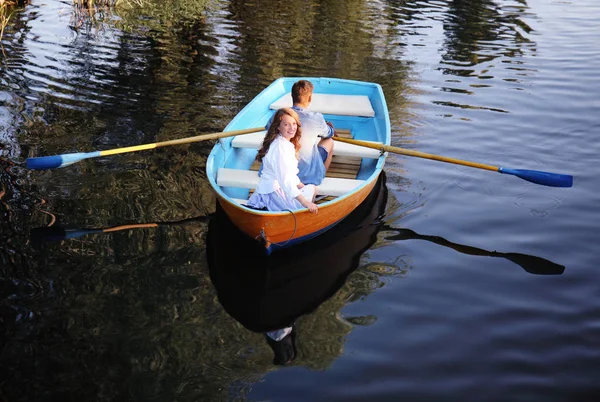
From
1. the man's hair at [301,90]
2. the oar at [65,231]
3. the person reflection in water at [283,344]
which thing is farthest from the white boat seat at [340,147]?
the person reflection in water at [283,344]

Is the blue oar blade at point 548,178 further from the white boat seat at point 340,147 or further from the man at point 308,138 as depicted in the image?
the man at point 308,138

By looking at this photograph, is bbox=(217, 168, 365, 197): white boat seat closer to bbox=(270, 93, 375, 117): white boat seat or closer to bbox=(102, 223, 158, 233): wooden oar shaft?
bbox=(102, 223, 158, 233): wooden oar shaft

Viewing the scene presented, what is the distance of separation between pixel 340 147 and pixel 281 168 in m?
1.65

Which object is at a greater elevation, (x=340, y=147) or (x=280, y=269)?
(x=340, y=147)

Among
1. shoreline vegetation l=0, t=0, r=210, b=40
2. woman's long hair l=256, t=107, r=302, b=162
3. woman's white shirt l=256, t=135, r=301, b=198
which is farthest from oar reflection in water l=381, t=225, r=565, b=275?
shoreline vegetation l=0, t=0, r=210, b=40

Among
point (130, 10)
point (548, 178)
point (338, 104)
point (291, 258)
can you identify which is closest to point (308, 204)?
point (291, 258)

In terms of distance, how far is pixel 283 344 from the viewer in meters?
4.39

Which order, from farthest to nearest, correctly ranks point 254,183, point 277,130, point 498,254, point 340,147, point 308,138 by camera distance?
point 340,147 → point 308,138 → point 254,183 → point 498,254 → point 277,130

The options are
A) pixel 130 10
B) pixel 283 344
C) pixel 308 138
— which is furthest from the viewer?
pixel 130 10

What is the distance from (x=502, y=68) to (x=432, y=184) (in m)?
5.90

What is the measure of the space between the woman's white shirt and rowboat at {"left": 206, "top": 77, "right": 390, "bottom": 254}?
0.24m

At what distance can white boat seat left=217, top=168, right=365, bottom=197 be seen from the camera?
579 centimetres

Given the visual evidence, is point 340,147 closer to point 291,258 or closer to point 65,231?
point 291,258

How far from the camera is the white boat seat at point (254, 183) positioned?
19.0 feet
